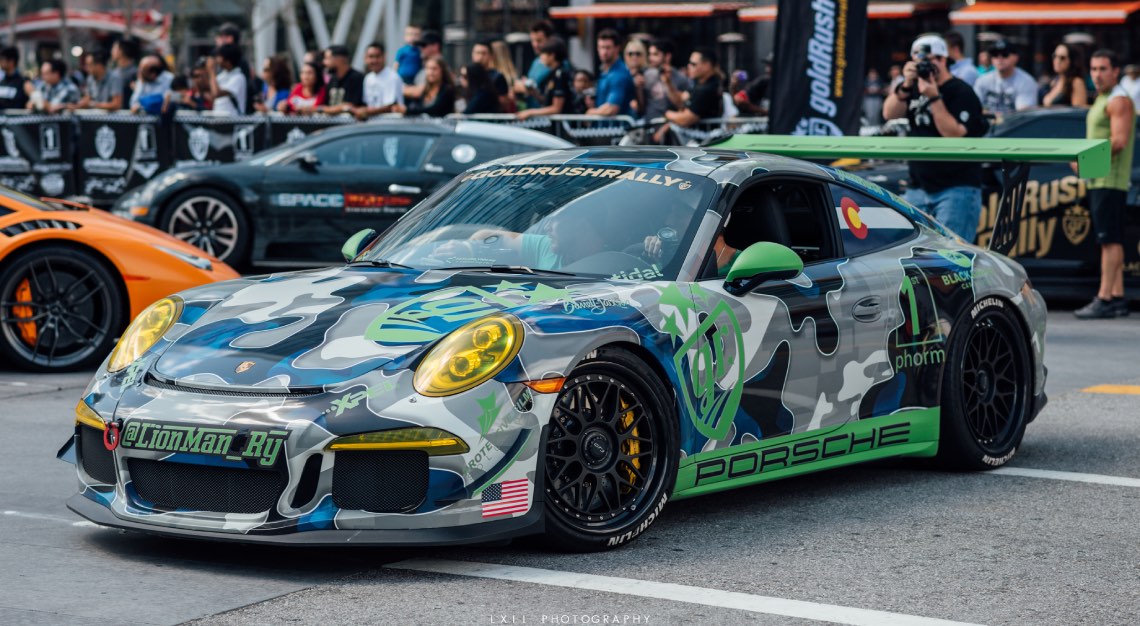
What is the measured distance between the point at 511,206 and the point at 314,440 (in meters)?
1.65

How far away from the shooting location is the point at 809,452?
20.7 ft

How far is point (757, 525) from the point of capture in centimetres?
600

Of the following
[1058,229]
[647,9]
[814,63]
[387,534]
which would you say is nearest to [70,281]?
[387,534]

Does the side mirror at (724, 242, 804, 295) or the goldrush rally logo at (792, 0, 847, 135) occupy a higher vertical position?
the goldrush rally logo at (792, 0, 847, 135)

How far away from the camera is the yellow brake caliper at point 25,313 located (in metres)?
9.60

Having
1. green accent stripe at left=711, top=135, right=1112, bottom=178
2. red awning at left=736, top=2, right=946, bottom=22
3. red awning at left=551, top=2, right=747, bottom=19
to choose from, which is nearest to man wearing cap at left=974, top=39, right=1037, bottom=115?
green accent stripe at left=711, top=135, right=1112, bottom=178

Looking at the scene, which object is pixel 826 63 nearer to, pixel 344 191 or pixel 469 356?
pixel 344 191

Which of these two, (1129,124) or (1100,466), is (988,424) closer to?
(1100,466)

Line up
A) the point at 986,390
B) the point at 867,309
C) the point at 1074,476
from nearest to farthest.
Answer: the point at 867,309
the point at 1074,476
the point at 986,390

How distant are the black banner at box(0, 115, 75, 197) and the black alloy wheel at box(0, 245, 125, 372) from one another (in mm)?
8451

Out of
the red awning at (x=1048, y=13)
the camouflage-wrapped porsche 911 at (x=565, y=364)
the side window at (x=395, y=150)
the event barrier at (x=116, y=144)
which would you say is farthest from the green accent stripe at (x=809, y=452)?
the red awning at (x=1048, y=13)

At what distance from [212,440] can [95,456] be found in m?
0.58

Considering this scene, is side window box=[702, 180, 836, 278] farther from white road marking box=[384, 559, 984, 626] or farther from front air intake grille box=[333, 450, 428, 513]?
front air intake grille box=[333, 450, 428, 513]

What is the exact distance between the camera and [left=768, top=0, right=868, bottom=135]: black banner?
13086 mm
